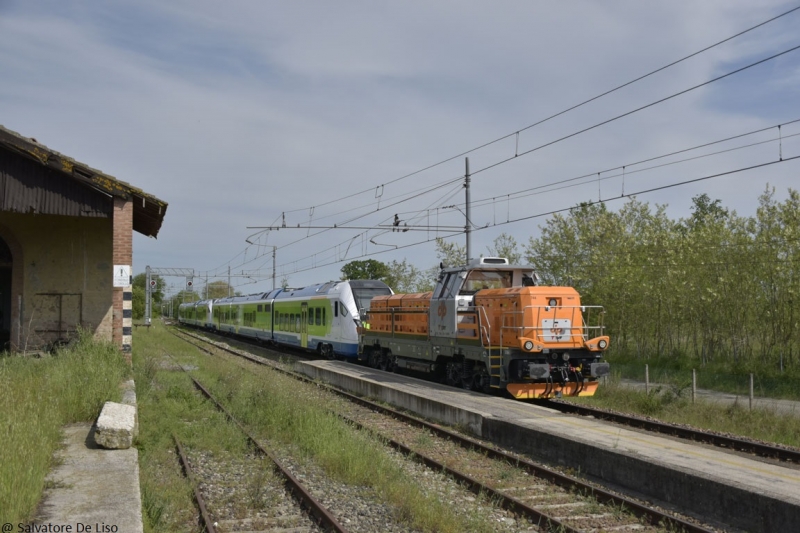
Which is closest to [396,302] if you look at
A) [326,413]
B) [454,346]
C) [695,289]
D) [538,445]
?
[454,346]

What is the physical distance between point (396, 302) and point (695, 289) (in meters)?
12.9

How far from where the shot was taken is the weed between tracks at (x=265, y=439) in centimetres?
722

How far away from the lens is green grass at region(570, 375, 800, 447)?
12.7 m

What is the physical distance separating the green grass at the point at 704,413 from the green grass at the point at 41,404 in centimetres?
1068

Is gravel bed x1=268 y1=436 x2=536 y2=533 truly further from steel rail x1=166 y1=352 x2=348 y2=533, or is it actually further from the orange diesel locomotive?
the orange diesel locomotive

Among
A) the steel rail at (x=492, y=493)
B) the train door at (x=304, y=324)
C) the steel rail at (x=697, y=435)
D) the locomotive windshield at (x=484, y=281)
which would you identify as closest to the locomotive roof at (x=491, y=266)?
the locomotive windshield at (x=484, y=281)

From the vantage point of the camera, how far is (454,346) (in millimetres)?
16375

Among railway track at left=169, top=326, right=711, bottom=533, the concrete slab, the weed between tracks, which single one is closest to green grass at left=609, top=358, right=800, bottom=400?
railway track at left=169, top=326, right=711, bottom=533

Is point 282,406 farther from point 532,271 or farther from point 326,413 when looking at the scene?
point 532,271

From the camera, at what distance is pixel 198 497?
7.81m

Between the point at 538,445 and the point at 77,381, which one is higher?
the point at 77,381

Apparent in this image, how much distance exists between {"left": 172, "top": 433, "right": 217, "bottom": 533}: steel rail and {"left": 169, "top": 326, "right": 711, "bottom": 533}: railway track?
3.15m

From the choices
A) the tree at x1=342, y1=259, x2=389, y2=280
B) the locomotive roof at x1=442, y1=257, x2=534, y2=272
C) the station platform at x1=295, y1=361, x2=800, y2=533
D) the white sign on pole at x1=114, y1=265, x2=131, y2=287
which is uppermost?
the tree at x1=342, y1=259, x2=389, y2=280

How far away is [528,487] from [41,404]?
668 centimetres
